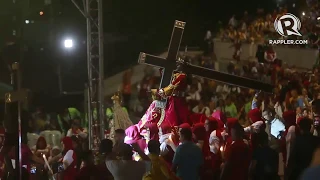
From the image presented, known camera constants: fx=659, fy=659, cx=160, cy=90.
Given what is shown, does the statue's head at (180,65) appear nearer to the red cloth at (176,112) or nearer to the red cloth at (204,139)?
the red cloth at (176,112)

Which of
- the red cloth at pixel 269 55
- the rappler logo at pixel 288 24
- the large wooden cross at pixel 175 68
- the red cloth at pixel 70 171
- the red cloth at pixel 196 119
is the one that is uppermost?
the rappler logo at pixel 288 24

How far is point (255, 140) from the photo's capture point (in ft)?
25.6

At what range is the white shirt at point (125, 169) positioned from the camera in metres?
7.04

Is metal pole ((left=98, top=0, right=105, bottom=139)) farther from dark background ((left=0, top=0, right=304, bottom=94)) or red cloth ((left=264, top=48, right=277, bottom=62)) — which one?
A: red cloth ((left=264, top=48, right=277, bottom=62))

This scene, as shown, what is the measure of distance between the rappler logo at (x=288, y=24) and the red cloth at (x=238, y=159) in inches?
421

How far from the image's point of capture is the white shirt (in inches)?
277

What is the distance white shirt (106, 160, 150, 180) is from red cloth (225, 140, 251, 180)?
3.74 feet

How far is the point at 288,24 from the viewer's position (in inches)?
712

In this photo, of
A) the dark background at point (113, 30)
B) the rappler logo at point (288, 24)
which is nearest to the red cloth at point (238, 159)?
the dark background at point (113, 30)

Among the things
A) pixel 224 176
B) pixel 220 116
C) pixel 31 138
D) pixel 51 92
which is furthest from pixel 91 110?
pixel 51 92

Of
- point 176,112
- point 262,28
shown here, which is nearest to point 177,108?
point 176,112

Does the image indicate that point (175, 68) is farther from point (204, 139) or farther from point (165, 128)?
point (204, 139)

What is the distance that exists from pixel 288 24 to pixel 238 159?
11.0 meters

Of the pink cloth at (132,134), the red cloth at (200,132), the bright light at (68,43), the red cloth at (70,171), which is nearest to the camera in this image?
the red cloth at (70,171)
